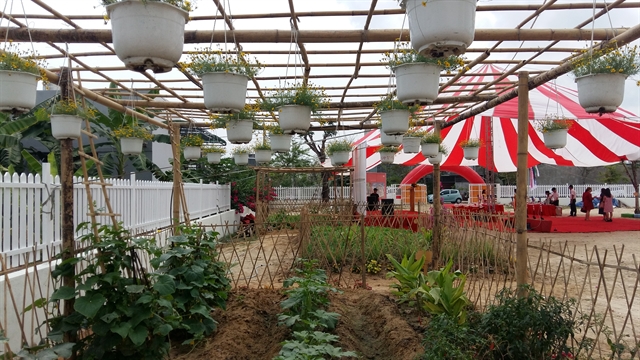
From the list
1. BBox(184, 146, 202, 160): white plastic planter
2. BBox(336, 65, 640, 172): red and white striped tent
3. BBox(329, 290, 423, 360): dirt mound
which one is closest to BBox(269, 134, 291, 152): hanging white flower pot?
BBox(329, 290, 423, 360): dirt mound

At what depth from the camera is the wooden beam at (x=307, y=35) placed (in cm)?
361

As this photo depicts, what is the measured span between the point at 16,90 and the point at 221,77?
5.13ft

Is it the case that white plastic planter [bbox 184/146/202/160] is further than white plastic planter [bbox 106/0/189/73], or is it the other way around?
white plastic planter [bbox 184/146/202/160]

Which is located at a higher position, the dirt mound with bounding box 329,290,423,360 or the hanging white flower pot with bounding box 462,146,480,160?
the hanging white flower pot with bounding box 462,146,480,160

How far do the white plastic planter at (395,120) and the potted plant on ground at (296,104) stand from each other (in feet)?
3.13

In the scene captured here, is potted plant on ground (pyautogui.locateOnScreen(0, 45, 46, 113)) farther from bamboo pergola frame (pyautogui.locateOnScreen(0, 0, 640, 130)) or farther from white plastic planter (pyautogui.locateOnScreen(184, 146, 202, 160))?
white plastic planter (pyautogui.locateOnScreen(184, 146, 202, 160))

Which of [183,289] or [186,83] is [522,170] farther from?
[186,83]

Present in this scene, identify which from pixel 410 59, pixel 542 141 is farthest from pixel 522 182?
pixel 542 141

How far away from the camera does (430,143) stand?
304 inches

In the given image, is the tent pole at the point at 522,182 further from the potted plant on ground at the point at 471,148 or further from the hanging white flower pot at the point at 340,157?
the hanging white flower pot at the point at 340,157

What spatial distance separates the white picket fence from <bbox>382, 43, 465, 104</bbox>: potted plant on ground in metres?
2.53

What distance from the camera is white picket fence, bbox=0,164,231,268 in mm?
4109

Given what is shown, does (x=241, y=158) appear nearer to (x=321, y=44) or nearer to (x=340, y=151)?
(x=340, y=151)

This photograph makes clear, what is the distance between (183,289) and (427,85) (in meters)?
2.66
